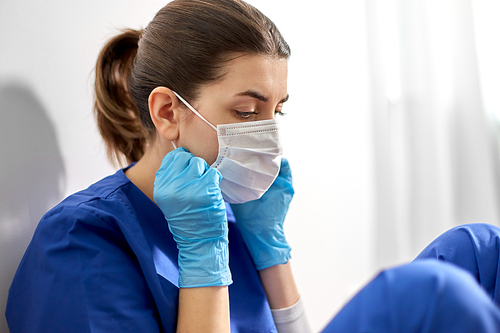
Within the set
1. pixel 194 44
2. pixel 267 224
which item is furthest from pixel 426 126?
pixel 194 44

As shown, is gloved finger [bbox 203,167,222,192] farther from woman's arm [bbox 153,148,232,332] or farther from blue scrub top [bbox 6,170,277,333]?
blue scrub top [bbox 6,170,277,333]

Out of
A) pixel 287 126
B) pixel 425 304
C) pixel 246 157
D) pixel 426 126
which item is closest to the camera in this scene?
pixel 425 304

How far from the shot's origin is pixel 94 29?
3.43 ft

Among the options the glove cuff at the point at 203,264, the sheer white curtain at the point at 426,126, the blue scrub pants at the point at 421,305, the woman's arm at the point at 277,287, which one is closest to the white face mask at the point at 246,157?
the glove cuff at the point at 203,264

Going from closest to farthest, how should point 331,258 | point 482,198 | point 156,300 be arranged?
point 156,300
point 331,258
point 482,198

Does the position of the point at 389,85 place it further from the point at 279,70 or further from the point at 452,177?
the point at 279,70

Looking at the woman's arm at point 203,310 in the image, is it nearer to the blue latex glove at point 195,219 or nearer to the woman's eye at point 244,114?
the blue latex glove at point 195,219

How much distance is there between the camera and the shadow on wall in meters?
0.79

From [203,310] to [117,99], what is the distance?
63 cm

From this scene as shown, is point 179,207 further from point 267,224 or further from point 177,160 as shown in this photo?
point 267,224

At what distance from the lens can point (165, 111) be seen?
88cm

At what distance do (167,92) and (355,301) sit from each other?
59cm

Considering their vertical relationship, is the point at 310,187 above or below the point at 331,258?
above

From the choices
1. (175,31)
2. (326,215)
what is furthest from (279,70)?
(326,215)
